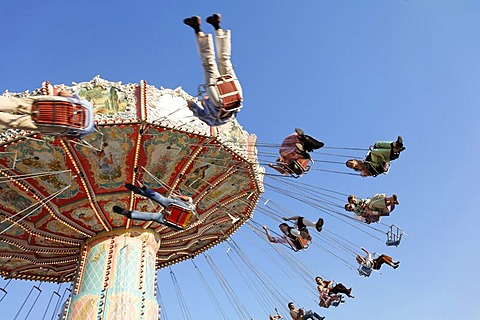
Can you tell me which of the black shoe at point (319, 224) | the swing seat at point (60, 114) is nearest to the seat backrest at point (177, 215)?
the black shoe at point (319, 224)

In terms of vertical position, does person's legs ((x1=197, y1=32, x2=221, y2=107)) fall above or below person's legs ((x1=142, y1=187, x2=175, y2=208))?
above


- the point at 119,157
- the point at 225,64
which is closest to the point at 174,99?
the point at 119,157

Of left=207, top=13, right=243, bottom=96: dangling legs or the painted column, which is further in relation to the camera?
the painted column

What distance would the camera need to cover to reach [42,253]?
12195 mm

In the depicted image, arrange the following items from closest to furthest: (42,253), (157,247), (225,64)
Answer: (225,64) → (157,247) → (42,253)

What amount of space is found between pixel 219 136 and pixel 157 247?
3104 millimetres

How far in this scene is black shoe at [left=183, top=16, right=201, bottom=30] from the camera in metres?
7.07

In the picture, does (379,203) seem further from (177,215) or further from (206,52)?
(206,52)

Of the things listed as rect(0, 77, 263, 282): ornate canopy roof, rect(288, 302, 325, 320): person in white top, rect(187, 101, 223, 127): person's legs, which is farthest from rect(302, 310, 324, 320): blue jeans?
rect(187, 101, 223, 127): person's legs

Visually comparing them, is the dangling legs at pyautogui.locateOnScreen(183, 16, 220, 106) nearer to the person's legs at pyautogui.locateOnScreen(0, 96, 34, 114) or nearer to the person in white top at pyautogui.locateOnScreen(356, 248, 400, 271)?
the person's legs at pyautogui.locateOnScreen(0, 96, 34, 114)

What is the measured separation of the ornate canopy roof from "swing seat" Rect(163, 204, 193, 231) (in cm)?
157

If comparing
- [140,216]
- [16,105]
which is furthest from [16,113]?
Answer: [140,216]

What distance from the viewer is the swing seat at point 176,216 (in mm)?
8722

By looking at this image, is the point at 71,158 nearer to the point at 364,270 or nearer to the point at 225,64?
the point at 225,64
